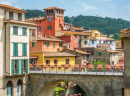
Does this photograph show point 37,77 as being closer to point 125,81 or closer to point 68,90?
point 125,81

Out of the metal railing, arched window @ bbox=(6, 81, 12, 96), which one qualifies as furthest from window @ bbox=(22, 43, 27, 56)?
arched window @ bbox=(6, 81, 12, 96)

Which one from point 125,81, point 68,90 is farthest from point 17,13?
point 68,90

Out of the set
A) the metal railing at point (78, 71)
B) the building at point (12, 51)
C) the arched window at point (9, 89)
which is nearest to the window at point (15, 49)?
the building at point (12, 51)

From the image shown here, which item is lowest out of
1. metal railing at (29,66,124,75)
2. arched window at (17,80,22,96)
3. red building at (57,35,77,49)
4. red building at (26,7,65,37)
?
arched window at (17,80,22,96)

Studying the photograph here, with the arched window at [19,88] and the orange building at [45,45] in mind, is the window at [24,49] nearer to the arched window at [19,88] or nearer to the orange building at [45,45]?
the arched window at [19,88]

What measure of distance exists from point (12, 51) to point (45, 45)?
2140 centimetres

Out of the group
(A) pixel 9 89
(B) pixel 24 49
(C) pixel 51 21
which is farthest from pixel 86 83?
(C) pixel 51 21

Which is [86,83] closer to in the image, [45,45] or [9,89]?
[9,89]

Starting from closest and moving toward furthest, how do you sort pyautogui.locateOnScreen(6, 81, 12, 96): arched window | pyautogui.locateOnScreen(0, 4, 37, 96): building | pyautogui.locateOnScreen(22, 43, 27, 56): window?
1. pyautogui.locateOnScreen(0, 4, 37, 96): building
2. pyautogui.locateOnScreen(6, 81, 12, 96): arched window
3. pyautogui.locateOnScreen(22, 43, 27, 56): window

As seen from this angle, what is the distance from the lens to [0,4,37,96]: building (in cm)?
3891

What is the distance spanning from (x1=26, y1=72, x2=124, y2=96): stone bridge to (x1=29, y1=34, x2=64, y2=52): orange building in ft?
51.0

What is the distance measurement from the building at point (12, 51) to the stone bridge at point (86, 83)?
4.99ft

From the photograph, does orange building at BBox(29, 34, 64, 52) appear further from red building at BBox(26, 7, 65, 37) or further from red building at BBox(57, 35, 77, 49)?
red building at BBox(26, 7, 65, 37)

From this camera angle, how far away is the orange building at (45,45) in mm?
57844
